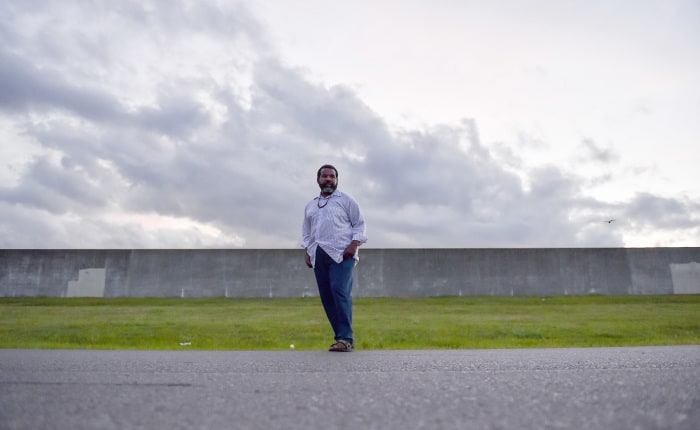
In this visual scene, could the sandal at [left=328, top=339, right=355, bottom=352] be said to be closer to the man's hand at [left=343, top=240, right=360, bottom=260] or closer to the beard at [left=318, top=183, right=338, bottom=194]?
the man's hand at [left=343, top=240, right=360, bottom=260]

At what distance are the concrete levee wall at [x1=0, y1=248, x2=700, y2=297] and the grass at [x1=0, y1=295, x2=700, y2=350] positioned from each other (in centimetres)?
293

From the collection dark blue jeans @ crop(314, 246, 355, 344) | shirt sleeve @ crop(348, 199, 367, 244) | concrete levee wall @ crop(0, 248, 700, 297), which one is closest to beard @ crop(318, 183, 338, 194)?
shirt sleeve @ crop(348, 199, 367, 244)

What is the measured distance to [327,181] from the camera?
6508 mm

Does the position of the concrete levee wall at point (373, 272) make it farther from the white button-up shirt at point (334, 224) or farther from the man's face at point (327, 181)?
the man's face at point (327, 181)

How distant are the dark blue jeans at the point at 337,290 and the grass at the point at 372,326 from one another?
1.77m

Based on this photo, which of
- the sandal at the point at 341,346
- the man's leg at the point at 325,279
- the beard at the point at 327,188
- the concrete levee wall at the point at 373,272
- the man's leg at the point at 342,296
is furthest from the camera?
the concrete levee wall at the point at 373,272

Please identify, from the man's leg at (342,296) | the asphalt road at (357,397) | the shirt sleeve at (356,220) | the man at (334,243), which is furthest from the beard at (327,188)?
the asphalt road at (357,397)

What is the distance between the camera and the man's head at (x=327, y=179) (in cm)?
650

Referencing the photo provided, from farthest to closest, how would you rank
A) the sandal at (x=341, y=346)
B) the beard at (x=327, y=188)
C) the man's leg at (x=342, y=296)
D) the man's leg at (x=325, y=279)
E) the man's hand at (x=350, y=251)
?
1. the beard at (x=327, y=188)
2. the man's leg at (x=325, y=279)
3. the man's hand at (x=350, y=251)
4. the man's leg at (x=342, y=296)
5. the sandal at (x=341, y=346)

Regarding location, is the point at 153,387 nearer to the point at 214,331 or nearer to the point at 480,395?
the point at 480,395

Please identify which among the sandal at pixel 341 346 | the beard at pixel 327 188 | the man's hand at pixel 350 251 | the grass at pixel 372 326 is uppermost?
the beard at pixel 327 188

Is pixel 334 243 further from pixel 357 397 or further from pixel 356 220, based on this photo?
pixel 357 397

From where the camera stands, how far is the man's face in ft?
21.3

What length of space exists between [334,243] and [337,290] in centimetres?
47
